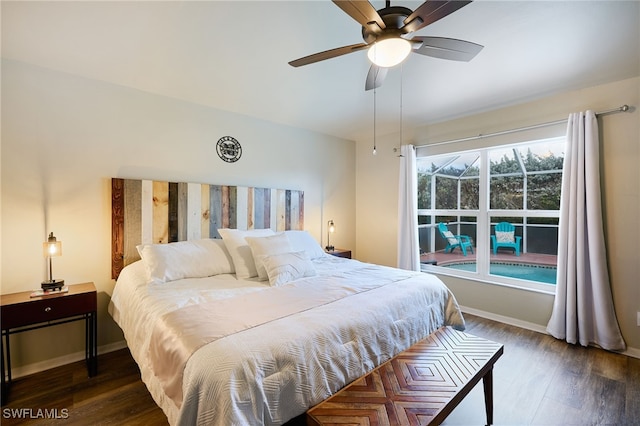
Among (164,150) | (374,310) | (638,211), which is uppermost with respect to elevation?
(164,150)

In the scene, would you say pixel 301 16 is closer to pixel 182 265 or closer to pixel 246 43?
pixel 246 43

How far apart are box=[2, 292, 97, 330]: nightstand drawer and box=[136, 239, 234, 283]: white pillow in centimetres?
49

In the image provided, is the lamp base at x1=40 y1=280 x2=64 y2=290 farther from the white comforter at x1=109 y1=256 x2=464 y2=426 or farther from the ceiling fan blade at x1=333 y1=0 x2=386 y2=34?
the ceiling fan blade at x1=333 y1=0 x2=386 y2=34

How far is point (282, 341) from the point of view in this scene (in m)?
1.29

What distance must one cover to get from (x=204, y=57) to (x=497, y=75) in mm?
2524

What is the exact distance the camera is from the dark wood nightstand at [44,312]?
1.91m

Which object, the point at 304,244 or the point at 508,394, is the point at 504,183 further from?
the point at 304,244

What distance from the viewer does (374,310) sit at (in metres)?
1.70

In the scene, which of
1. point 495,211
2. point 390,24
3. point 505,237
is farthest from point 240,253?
point 505,237

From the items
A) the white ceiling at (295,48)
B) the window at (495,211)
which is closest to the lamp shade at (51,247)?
the white ceiling at (295,48)

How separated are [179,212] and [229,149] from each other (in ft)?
3.06

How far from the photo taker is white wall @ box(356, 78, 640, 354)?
97.5 inches

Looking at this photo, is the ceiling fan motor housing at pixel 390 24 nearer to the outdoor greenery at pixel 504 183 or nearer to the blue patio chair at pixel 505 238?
the outdoor greenery at pixel 504 183

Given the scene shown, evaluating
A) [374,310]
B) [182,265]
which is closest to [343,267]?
[374,310]
